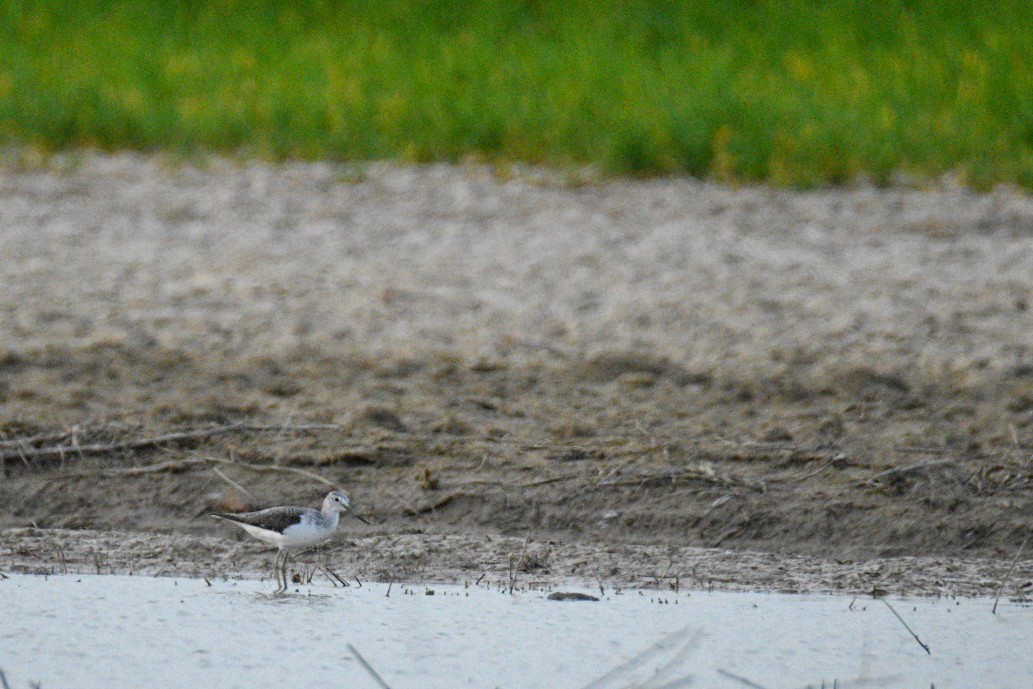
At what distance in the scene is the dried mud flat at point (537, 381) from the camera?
4824 mm

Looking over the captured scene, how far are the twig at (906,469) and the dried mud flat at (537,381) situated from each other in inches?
0.5

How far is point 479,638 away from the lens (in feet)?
12.9

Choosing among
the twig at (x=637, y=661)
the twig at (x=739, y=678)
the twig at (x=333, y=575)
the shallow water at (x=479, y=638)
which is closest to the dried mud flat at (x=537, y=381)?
the twig at (x=333, y=575)

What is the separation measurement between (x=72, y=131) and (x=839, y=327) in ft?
19.0

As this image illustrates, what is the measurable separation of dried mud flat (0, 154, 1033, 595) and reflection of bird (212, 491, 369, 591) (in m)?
0.19

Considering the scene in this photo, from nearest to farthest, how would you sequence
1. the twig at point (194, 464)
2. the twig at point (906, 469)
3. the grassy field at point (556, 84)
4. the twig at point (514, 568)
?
the twig at point (514, 568) < the twig at point (906, 469) < the twig at point (194, 464) < the grassy field at point (556, 84)

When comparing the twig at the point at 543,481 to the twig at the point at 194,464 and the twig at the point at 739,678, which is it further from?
the twig at the point at 739,678

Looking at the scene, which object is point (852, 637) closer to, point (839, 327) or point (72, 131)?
point (839, 327)

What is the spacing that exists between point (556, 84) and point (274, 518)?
6526mm

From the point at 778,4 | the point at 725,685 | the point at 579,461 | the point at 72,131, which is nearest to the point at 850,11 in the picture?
the point at 778,4

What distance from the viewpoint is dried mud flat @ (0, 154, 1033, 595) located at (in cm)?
482

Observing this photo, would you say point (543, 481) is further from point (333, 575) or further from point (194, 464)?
point (194, 464)

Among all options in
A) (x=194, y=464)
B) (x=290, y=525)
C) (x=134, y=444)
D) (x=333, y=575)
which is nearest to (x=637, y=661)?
(x=333, y=575)

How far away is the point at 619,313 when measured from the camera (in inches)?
264
